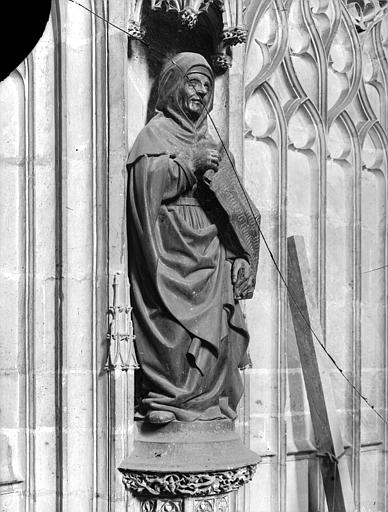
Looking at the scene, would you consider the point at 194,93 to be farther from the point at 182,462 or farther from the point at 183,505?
the point at 183,505

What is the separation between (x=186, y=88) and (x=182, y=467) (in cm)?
198

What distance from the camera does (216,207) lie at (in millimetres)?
5949

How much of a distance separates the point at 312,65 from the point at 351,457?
9.05ft

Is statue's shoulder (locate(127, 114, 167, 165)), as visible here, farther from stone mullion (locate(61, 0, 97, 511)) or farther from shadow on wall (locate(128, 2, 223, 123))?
shadow on wall (locate(128, 2, 223, 123))

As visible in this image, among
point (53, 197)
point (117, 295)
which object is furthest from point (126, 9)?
point (117, 295)

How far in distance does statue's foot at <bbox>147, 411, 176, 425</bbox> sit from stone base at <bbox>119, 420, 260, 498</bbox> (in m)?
0.05

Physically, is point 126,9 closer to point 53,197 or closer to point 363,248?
point 53,197

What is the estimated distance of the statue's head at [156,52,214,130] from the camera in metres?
5.83

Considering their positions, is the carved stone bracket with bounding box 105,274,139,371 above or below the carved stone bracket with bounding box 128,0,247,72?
below

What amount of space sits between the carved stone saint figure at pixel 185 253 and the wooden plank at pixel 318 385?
834 millimetres

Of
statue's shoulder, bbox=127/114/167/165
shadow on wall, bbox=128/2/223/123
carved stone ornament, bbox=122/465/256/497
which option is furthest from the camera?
shadow on wall, bbox=128/2/223/123

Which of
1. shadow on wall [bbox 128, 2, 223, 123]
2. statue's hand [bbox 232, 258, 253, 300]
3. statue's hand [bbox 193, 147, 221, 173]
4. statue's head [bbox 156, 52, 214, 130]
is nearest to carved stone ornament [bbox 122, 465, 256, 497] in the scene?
statue's hand [bbox 232, 258, 253, 300]

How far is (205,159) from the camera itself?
18.9ft

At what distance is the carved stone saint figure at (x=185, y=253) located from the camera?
18.7ft
